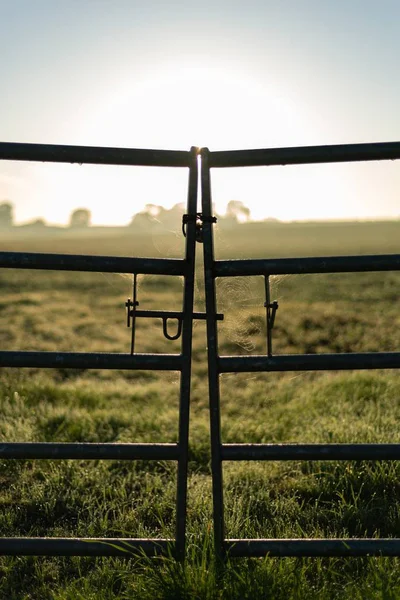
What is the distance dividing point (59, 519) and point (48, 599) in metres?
0.81

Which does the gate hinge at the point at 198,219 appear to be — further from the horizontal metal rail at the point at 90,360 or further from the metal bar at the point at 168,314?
the horizontal metal rail at the point at 90,360

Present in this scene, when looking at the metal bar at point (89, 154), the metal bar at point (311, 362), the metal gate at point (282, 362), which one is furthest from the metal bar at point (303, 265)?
the metal bar at point (89, 154)

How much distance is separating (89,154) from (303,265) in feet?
3.24

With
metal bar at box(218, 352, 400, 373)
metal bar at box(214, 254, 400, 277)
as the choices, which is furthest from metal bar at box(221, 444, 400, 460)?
metal bar at box(214, 254, 400, 277)

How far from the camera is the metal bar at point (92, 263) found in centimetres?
272

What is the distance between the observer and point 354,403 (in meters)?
6.20

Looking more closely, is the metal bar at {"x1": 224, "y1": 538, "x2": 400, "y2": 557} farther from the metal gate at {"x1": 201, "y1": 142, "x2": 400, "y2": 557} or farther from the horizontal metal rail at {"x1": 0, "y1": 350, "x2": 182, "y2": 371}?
the horizontal metal rail at {"x1": 0, "y1": 350, "x2": 182, "y2": 371}

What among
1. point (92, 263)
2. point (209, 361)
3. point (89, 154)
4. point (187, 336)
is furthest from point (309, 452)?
point (89, 154)

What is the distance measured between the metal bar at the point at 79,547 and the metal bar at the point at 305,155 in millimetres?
1602

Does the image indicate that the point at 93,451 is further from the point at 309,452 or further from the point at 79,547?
the point at 309,452

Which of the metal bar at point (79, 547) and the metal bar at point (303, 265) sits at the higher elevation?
the metal bar at point (303, 265)

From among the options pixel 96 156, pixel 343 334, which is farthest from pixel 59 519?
pixel 343 334

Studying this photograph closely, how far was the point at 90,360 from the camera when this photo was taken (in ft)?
8.99

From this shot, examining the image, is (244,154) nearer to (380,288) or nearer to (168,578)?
(168,578)
